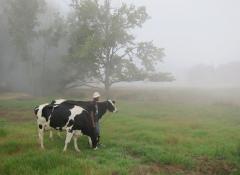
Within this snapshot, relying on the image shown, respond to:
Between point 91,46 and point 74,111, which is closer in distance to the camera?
point 74,111

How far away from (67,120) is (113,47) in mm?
32746

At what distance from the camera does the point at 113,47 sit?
47.6 m

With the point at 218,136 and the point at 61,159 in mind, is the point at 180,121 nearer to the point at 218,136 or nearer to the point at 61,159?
the point at 218,136

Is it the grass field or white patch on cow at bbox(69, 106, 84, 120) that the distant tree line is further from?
white patch on cow at bbox(69, 106, 84, 120)

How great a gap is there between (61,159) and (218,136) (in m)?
10.1

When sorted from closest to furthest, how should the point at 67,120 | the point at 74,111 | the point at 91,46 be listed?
the point at 67,120, the point at 74,111, the point at 91,46

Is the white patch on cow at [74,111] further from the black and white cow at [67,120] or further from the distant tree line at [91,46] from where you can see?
the distant tree line at [91,46]

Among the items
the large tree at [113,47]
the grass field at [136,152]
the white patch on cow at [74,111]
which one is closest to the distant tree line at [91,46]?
the large tree at [113,47]

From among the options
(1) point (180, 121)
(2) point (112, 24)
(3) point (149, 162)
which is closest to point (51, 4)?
(2) point (112, 24)

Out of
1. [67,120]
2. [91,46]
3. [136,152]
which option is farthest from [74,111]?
[91,46]

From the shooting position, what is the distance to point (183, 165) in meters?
14.3

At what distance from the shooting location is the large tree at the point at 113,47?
46625mm

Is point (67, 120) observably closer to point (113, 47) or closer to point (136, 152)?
point (136, 152)

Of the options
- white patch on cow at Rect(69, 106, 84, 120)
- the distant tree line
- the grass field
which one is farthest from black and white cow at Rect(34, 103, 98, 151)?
the distant tree line
